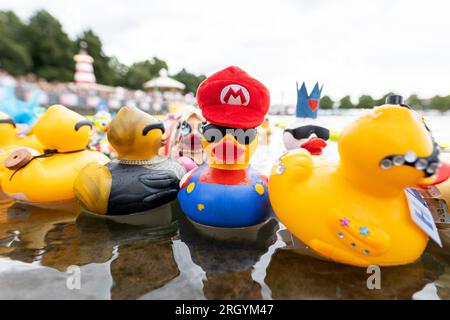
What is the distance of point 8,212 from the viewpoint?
3.38m

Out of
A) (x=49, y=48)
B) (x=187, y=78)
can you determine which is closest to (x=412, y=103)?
(x=187, y=78)

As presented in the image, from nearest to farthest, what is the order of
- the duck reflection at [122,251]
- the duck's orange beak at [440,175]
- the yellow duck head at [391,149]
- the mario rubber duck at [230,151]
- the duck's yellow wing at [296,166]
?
the yellow duck head at [391,149] → the duck's orange beak at [440,175] → the duck reflection at [122,251] → the duck's yellow wing at [296,166] → the mario rubber duck at [230,151]

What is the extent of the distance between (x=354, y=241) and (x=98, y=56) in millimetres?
38498

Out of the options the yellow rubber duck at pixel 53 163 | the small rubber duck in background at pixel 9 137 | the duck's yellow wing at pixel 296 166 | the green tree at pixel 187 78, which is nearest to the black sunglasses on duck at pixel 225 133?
the duck's yellow wing at pixel 296 166

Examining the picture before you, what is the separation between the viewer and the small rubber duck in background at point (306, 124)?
3775 millimetres

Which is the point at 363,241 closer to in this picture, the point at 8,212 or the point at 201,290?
the point at 201,290

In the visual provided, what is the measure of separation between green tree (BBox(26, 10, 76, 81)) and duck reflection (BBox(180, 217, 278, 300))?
32.6 m

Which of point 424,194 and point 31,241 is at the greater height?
point 424,194

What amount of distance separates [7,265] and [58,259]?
360 millimetres

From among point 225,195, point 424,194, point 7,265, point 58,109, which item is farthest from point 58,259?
point 424,194

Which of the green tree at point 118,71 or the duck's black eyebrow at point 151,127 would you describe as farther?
the green tree at point 118,71

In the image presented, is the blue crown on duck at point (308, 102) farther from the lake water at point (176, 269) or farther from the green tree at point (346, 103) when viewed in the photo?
the green tree at point (346, 103)

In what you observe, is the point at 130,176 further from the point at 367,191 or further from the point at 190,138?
the point at 367,191

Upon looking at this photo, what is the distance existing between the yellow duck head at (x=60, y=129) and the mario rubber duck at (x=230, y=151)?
5.94 feet
